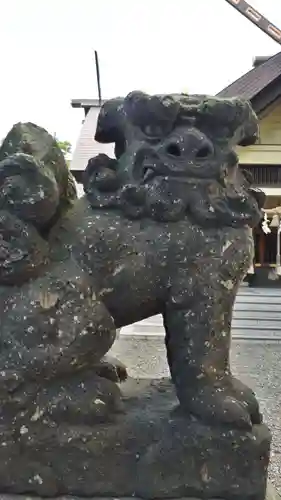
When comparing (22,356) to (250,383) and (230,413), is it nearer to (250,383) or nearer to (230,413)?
(230,413)

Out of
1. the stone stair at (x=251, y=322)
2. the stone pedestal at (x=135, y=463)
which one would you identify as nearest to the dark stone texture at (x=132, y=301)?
the stone pedestal at (x=135, y=463)

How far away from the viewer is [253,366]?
2877 mm

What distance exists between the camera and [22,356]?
2.75 ft

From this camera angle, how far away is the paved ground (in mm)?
1874

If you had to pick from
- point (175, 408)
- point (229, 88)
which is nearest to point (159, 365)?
point (175, 408)

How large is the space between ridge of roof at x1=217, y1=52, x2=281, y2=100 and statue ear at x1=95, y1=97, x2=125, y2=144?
16.3ft

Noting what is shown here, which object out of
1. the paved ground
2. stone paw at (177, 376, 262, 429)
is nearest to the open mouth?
stone paw at (177, 376, 262, 429)

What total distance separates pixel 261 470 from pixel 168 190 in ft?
1.48

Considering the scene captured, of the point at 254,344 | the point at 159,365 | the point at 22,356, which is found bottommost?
the point at 254,344

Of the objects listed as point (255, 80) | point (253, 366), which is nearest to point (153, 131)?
point (253, 366)

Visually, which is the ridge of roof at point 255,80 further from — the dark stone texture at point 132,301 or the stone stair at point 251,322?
the dark stone texture at point 132,301

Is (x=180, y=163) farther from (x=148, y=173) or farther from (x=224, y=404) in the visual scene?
(x=224, y=404)

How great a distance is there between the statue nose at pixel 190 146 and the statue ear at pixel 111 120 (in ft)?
0.33

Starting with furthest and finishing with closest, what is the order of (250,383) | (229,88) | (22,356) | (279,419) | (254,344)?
(229,88), (254,344), (250,383), (279,419), (22,356)
